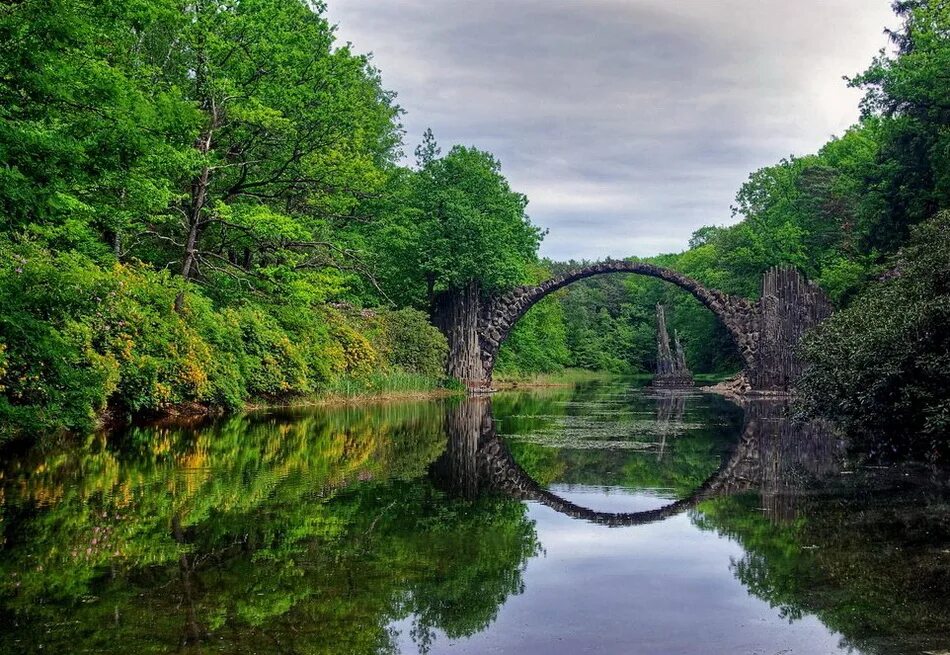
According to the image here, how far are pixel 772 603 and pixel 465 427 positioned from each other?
11.7m

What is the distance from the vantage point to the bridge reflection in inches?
290

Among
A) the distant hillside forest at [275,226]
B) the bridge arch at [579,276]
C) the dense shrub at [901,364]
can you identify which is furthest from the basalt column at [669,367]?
the dense shrub at [901,364]

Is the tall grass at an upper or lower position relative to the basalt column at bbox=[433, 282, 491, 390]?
lower

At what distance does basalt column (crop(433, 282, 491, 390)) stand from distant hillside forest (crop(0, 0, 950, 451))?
0.74 metres

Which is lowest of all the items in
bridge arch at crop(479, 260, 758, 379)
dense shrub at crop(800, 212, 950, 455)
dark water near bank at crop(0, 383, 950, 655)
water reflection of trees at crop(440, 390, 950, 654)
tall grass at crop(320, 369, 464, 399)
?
dark water near bank at crop(0, 383, 950, 655)

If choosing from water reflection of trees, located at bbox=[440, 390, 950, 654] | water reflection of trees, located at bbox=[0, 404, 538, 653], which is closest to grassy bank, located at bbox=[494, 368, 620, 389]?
water reflection of trees, located at bbox=[440, 390, 950, 654]

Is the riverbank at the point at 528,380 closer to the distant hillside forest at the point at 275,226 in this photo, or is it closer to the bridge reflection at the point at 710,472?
the distant hillside forest at the point at 275,226

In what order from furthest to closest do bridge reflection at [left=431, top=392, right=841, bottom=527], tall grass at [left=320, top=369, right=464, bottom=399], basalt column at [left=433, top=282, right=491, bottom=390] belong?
basalt column at [left=433, top=282, right=491, bottom=390] → tall grass at [left=320, top=369, right=464, bottom=399] → bridge reflection at [left=431, top=392, right=841, bottom=527]

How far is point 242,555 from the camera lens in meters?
5.16

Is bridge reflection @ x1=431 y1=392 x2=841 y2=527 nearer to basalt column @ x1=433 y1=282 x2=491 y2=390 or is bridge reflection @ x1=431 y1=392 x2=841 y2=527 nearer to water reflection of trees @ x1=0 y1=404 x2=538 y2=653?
water reflection of trees @ x1=0 y1=404 x2=538 y2=653

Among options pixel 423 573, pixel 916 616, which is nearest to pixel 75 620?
pixel 423 573

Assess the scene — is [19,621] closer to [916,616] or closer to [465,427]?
[916,616]

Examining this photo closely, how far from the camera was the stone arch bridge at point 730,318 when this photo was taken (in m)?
31.3

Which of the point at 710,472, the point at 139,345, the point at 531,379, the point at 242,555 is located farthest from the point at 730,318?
the point at 242,555
